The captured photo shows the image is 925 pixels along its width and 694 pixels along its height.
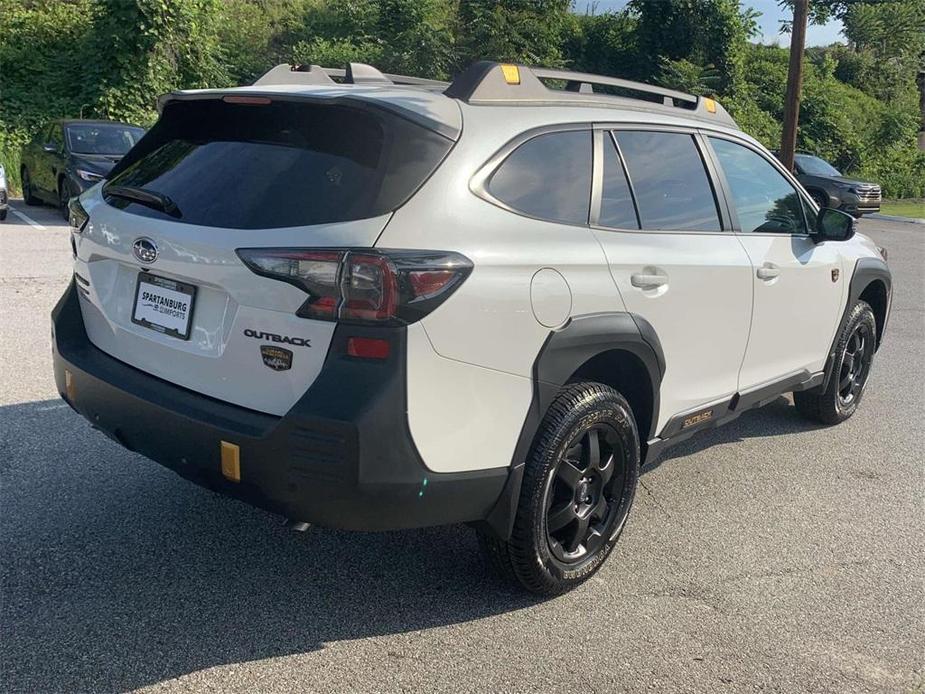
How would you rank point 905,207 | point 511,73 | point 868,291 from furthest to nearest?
1. point 905,207
2. point 868,291
3. point 511,73

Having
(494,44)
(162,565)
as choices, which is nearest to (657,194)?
(162,565)

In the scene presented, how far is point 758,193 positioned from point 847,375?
5.81ft

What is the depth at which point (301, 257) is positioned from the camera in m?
2.55

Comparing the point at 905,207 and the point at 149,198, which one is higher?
the point at 149,198

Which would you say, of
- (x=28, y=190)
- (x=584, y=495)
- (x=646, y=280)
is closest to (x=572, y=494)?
(x=584, y=495)

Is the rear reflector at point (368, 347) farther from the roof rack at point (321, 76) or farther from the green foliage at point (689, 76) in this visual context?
the green foliage at point (689, 76)

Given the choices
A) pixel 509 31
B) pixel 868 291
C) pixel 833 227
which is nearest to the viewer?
pixel 833 227

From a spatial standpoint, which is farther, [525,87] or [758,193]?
[758,193]

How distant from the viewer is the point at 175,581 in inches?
126

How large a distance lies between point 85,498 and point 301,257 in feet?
6.54

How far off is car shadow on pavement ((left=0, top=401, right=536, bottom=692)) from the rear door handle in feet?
4.21

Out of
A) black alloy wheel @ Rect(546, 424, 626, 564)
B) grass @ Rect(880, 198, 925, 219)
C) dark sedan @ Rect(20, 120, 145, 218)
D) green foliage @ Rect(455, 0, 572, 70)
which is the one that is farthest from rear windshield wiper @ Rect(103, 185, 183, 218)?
grass @ Rect(880, 198, 925, 219)

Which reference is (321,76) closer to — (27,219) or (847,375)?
(847,375)

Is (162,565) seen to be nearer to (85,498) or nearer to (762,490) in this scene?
(85,498)
